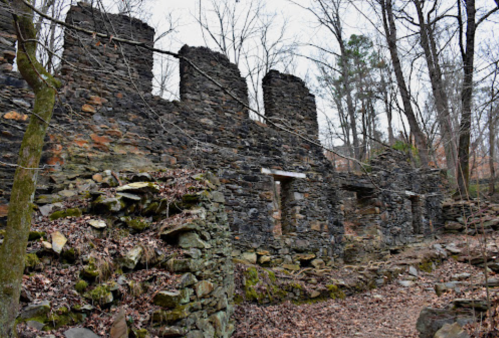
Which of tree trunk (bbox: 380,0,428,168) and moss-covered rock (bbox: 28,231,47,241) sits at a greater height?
tree trunk (bbox: 380,0,428,168)

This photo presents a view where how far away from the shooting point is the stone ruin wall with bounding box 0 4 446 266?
552 centimetres

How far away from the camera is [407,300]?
6.36m

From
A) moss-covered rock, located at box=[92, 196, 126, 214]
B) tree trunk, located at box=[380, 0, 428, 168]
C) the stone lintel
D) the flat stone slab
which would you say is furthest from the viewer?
tree trunk, located at box=[380, 0, 428, 168]

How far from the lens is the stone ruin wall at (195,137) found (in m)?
5.52

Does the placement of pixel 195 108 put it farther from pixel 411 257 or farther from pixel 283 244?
pixel 411 257

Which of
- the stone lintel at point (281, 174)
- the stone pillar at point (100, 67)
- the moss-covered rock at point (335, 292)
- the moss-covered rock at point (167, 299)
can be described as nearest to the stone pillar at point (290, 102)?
the stone lintel at point (281, 174)

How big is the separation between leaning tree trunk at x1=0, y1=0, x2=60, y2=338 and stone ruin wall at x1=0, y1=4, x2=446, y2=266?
1.52 m

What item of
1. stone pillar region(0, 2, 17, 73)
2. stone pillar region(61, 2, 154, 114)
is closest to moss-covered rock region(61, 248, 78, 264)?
stone pillar region(61, 2, 154, 114)

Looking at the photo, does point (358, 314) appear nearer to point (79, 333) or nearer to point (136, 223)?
point (136, 223)

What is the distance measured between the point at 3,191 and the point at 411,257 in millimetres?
9207

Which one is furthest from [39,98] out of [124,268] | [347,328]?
[347,328]

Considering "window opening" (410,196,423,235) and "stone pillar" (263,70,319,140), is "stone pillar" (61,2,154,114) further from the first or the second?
"window opening" (410,196,423,235)

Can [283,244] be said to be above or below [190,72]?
below

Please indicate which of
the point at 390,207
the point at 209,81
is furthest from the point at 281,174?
the point at 390,207
